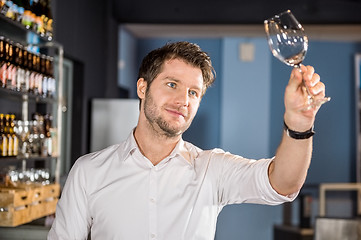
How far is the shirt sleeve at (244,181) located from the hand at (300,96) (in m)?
0.25

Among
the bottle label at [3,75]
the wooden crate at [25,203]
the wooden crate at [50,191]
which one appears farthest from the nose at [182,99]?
the wooden crate at [50,191]

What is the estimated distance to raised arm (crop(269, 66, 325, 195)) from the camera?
1343 mm

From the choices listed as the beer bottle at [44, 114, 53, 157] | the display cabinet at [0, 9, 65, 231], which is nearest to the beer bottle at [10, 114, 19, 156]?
the display cabinet at [0, 9, 65, 231]

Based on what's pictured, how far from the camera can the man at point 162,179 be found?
1.74 meters

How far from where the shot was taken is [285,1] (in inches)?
244

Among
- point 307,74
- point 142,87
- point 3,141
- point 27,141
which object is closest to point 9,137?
point 3,141

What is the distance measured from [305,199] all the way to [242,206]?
1.67 m

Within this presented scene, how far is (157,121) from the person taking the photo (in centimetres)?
180

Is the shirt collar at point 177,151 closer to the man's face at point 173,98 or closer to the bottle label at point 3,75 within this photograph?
the man's face at point 173,98

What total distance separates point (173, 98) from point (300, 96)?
526 millimetres

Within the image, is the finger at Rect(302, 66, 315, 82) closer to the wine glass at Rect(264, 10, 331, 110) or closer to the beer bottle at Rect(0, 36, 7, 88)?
the wine glass at Rect(264, 10, 331, 110)

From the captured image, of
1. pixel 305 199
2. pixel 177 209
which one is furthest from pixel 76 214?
pixel 305 199

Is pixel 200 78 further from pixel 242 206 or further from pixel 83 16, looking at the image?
pixel 242 206

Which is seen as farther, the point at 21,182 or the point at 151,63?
the point at 21,182
